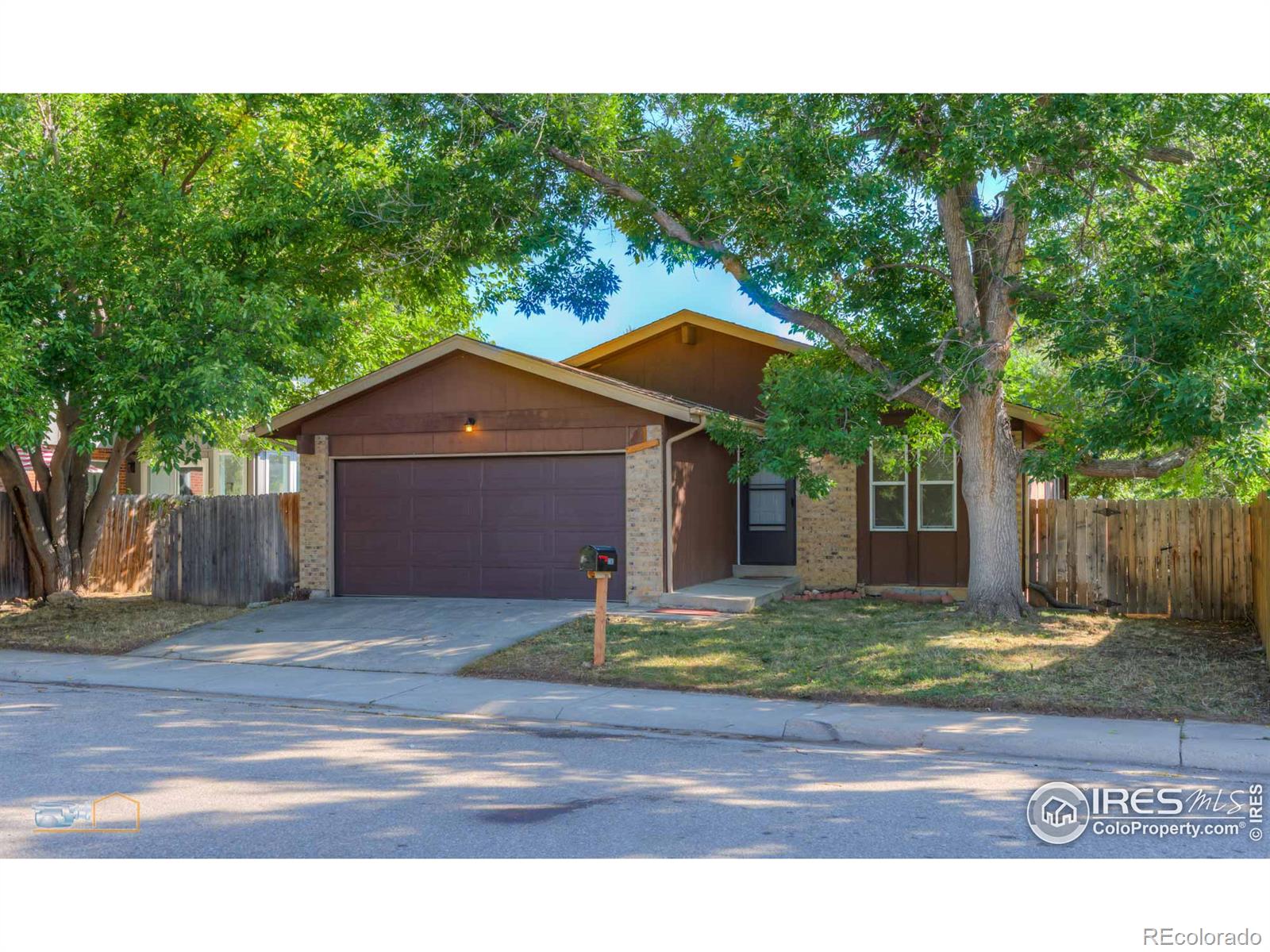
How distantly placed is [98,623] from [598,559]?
8.14m

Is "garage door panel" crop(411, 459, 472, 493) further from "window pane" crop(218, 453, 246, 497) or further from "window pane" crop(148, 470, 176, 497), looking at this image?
"window pane" crop(218, 453, 246, 497)

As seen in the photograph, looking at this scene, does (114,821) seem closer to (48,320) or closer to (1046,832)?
(1046,832)

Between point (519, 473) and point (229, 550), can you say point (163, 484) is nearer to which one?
point (229, 550)

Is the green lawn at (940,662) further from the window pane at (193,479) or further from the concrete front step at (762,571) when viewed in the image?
the window pane at (193,479)

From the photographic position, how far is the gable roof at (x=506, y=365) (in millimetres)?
15141

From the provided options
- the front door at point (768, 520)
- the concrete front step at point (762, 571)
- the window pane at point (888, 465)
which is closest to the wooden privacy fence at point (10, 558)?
the concrete front step at point (762, 571)

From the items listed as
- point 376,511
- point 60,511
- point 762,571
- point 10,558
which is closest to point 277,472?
point 10,558

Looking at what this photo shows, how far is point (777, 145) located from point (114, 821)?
9.72 metres

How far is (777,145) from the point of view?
1234 centimetres

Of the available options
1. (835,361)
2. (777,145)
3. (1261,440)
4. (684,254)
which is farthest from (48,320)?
(1261,440)

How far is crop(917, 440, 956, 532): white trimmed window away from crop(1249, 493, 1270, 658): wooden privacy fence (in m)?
4.55

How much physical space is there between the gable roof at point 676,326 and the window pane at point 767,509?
8.26 ft

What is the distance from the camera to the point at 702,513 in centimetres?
1700
